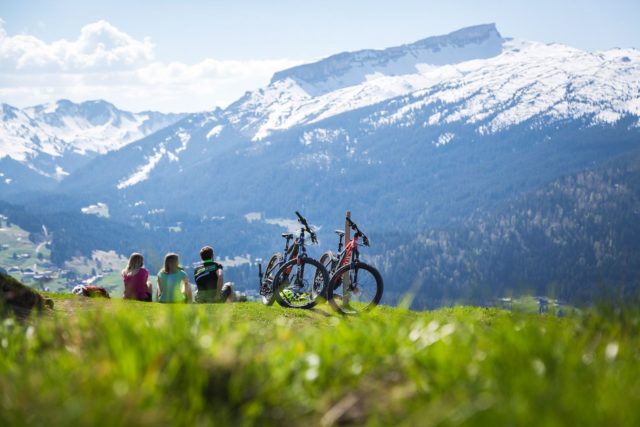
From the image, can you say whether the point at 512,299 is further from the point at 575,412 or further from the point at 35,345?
the point at 35,345

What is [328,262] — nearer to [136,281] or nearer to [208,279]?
[208,279]

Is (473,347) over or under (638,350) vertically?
over

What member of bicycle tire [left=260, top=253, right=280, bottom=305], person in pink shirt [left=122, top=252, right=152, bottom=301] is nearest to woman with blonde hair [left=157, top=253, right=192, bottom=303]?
person in pink shirt [left=122, top=252, right=152, bottom=301]

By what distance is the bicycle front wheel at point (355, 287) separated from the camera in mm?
18203

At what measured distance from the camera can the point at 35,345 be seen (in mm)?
6312

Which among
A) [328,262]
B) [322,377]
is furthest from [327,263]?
[322,377]

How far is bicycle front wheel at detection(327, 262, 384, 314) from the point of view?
18.2m

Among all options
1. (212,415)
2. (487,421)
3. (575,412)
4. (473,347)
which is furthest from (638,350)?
(212,415)

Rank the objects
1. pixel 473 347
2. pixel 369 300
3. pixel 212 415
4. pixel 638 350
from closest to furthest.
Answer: pixel 212 415, pixel 473 347, pixel 638 350, pixel 369 300

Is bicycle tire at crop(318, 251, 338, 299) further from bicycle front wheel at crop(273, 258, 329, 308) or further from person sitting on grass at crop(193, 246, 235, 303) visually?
person sitting on grass at crop(193, 246, 235, 303)

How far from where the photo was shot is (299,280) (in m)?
19.6

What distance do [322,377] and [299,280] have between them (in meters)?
14.5

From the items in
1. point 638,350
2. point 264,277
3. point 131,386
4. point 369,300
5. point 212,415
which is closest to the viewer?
point 131,386

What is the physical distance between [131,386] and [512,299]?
12.7ft
